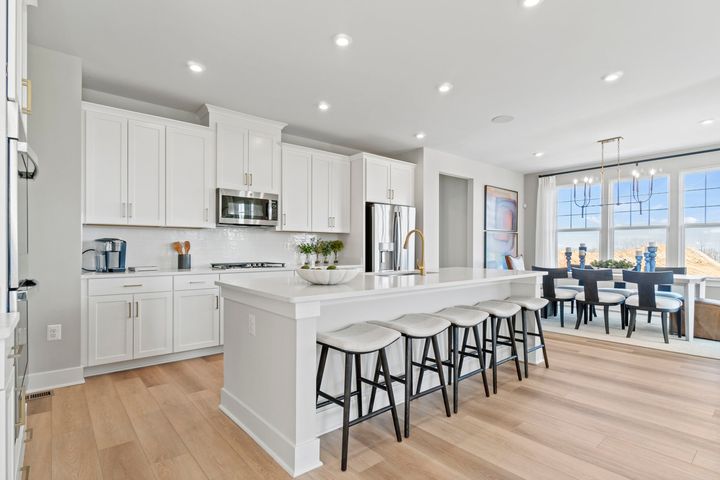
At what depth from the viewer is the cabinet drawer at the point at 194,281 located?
3.69 meters

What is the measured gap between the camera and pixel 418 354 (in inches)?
118

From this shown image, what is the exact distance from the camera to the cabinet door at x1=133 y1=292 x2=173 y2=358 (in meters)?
3.46

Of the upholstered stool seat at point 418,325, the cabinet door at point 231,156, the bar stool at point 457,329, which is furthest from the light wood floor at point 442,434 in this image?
the cabinet door at point 231,156

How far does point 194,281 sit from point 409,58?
283 cm

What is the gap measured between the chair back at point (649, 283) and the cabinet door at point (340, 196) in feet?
12.1

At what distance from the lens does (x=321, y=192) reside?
16.8 feet

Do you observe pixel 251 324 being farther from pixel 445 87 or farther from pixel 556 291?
pixel 556 291

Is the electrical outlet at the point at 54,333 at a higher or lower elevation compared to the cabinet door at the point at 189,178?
lower

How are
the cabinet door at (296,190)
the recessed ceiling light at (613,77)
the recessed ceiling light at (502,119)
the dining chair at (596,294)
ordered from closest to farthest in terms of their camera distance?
1. the recessed ceiling light at (613,77)
2. the recessed ceiling light at (502,119)
3. the cabinet door at (296,190)
4. the dining chair at (596,294)

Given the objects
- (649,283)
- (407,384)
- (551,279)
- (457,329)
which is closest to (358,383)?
(407,384)

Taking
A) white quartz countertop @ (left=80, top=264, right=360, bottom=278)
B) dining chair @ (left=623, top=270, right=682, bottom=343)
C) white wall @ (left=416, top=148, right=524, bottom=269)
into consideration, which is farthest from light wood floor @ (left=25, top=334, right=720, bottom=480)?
white wall @ (left=416, top=148, right=524, bottom=269)

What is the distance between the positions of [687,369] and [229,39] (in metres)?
4.82

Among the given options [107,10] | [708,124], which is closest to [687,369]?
[708,124]

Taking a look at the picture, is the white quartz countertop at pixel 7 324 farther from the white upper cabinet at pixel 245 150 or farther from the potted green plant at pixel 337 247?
the potted green plant at pixel 337 247
